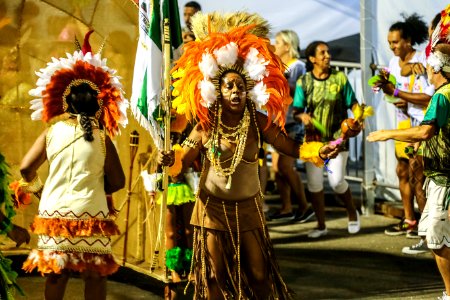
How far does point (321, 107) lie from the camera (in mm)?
11305

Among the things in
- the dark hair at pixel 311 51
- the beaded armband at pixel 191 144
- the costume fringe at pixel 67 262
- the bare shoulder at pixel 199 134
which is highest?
the dark hair at pixel 311 51

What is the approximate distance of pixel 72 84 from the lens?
7441 millimetres

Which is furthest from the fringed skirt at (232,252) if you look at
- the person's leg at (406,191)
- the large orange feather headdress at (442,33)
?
the person's leg at (406,191)

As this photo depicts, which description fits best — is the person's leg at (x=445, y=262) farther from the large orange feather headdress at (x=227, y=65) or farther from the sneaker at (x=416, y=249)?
the sneaker at (x=416, y=249)

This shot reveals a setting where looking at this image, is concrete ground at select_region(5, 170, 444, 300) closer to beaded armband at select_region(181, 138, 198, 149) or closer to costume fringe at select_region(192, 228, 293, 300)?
costume fringe at select_region(192, 228, 293, 300)

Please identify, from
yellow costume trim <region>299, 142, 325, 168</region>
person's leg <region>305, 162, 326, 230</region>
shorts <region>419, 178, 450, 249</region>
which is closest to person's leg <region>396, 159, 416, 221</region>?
person's leg <region>305, 162, 326, 230</region>

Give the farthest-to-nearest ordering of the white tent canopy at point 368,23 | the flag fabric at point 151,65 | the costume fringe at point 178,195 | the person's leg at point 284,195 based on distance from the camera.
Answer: the person's leg at point 284,195, the white tent canopy at point 368,23, the costume fringe at point 178,195, the flag fabric at point 151,65

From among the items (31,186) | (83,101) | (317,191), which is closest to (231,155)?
(83,101)

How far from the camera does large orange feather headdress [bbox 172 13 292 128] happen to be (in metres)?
7.36

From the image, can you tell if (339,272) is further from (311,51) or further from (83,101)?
(83,101)

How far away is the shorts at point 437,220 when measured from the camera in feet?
26.3

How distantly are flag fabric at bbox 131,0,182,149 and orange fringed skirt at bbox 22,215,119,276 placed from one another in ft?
2.84

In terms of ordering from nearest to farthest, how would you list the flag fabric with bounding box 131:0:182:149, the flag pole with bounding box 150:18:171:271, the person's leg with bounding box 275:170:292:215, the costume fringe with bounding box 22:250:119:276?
1. the costume fringe with bounding box 22:250:119:276
2. the flag pole with bounding box 150:18:171:271
3. the flag fabric with bounding box 131:0:182:149
4. the person's leg with bounding box 275:170:292:215

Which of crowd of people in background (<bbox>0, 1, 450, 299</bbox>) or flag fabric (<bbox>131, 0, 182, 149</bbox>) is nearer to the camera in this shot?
crowd of people in background (<bbox>0, 1, 450, 299</bbox>)
